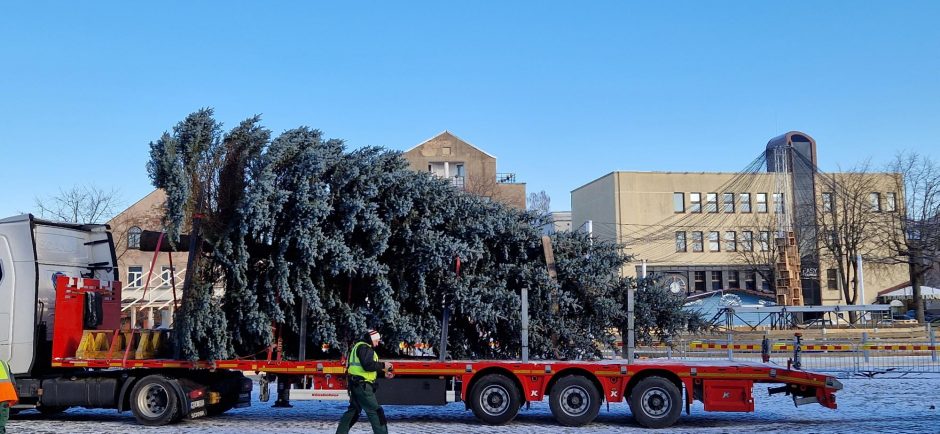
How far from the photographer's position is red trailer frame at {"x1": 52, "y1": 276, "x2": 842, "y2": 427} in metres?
13.8

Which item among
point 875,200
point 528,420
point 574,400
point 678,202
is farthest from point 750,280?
point 574,400

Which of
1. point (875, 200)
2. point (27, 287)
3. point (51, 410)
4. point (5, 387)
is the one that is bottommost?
point (51, 410)

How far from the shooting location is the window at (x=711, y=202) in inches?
2221

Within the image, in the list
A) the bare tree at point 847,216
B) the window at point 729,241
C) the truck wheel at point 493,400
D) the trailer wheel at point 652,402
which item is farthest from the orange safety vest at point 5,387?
the window at point 729,241

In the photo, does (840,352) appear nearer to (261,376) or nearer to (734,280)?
(261,376)

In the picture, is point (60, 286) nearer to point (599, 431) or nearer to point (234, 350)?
point (234, 350)

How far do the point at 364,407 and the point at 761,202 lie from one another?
49005 millimetres

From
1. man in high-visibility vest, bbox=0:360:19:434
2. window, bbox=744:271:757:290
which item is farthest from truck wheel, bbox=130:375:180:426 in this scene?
window, bbox=744:271:757:290

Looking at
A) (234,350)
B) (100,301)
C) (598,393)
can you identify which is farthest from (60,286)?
(598,393)

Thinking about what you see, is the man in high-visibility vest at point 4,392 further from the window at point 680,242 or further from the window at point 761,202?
the window at point 761,202

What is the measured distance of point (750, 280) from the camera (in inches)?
2255

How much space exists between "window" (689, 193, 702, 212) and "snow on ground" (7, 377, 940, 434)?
3910cm

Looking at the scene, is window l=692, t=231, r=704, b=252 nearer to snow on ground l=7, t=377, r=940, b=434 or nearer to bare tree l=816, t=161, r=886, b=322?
bare tree l=816, t=161, r=886, b=322

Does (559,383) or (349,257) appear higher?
(349,257)
